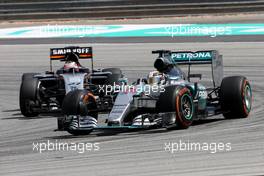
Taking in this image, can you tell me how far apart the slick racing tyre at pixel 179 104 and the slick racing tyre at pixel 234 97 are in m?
0.88

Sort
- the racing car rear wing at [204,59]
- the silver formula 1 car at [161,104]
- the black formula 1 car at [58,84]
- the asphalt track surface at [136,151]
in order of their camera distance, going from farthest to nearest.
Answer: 1. the black formula 1 car at [58,84]
2. the racing car rear wing at [204,59]
3. the silver formula 1 car at [161,104]
4. the asphalt track surface at [136,151]

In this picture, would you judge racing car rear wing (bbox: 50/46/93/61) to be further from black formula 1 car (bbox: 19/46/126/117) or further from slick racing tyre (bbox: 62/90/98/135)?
slick racing tyre (bbox: 62/90/98/135)

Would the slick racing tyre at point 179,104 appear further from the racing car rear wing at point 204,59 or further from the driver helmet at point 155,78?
the racing car rear wing at point 204,59

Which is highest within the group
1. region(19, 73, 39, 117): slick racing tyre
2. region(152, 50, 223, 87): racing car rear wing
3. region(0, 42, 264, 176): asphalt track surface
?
region(152, 50, 223, 87): racing car rear wing

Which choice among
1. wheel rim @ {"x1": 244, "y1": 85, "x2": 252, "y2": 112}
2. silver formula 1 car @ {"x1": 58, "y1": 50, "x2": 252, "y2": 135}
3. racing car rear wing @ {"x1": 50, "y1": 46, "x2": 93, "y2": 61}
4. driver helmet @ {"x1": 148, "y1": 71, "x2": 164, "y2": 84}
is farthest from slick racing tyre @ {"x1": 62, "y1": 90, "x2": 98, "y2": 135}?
racing car rear wing @ {"x1": 50, "y1": 46, "x2": 93, "y2": 61}

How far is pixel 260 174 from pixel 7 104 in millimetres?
10102

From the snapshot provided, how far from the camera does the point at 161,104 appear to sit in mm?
11516

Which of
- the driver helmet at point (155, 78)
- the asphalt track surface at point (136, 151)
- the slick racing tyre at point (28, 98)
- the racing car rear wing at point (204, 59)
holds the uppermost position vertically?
the racing car rear wing at point (204, 59)

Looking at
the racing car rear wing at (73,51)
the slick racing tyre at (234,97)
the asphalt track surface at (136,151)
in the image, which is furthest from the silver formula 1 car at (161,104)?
the racing car rear wing at (73,51)

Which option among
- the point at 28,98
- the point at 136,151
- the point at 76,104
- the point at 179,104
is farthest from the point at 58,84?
the point at 136,151

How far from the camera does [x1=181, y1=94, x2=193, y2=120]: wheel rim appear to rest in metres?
11.6

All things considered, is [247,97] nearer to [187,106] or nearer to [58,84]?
[187,106]

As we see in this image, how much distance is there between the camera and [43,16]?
1331 inches

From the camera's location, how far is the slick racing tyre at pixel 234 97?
12.4 meters
